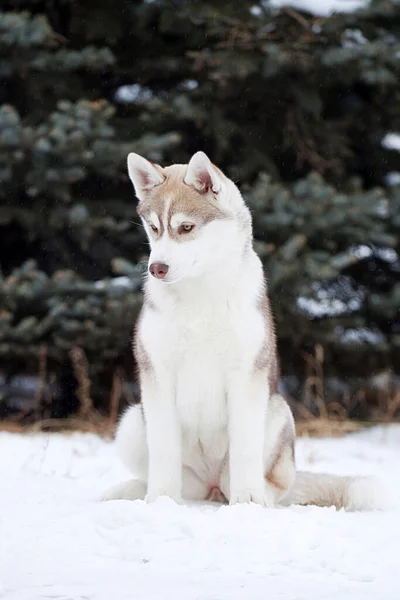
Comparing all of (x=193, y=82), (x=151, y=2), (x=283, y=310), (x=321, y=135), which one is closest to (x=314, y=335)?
(x=283, y=310)

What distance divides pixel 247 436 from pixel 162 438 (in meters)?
0.41

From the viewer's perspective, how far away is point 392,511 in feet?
13.1

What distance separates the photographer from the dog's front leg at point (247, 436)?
12.5 ft

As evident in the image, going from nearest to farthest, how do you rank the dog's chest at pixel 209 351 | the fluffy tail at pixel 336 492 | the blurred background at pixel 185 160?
1. the dog's chest at pixel 209 351
2. the fluffy tail at pixel 336 492
3. the blurred background at pixel 185 160

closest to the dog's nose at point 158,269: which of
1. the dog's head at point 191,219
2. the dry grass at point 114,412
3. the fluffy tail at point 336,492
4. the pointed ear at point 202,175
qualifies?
the dog's head at point 191,219

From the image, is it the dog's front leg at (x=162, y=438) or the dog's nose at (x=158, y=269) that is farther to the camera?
the dog's front leg at (x=162, y=438)

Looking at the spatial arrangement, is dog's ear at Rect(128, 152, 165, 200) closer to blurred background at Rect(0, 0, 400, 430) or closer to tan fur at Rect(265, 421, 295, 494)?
tan fur at Rect(265, 421, 295, 494)

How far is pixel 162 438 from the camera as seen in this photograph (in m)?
3.88

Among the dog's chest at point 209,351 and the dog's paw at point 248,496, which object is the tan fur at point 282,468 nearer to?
the dog's paw at point 248,496

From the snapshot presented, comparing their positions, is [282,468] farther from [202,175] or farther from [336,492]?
[202,175]

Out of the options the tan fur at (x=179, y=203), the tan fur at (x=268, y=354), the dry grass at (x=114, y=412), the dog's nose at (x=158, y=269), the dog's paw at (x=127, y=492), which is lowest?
the dry grass at (x=114, y=412)

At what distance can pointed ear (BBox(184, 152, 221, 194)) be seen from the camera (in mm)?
3846

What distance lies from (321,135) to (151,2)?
2.07m

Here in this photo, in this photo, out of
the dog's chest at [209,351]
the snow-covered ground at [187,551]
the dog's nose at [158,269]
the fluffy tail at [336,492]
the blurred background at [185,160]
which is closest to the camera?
the snow-covered ground at [187,551]
